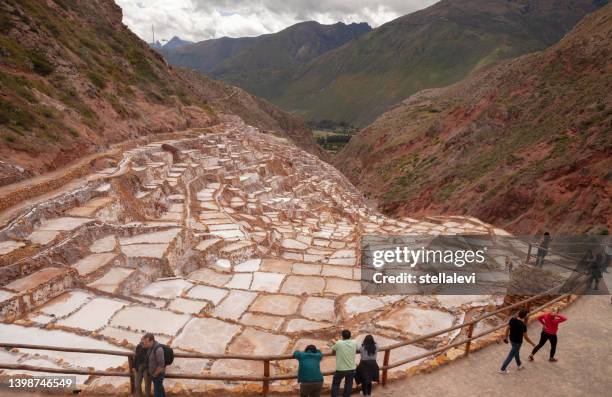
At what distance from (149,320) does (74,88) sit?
17.1 metres

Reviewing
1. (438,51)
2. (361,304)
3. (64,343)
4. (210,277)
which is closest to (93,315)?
(64,343)

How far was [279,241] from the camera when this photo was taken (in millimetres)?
12961

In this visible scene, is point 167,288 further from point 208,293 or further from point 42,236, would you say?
point 42,236

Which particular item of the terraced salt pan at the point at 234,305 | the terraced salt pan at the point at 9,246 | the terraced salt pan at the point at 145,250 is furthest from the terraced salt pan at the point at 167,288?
the terraced salt pan at the point at 9,246

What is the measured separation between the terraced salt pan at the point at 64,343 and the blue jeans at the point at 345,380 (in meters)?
2.89

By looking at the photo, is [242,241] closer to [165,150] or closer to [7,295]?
[7,295]

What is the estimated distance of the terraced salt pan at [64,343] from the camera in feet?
17.4

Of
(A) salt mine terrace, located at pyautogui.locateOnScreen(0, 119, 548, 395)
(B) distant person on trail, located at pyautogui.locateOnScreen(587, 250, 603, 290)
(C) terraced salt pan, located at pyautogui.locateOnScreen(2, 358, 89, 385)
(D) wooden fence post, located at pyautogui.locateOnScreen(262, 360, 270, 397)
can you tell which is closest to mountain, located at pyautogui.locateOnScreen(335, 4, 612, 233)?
(B) distant person on trail, located at pyautogui.locateOnScreen(587, 250, 603, 290)

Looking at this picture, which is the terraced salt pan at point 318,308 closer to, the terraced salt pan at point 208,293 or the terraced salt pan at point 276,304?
the terraced salt pan at point 276,304

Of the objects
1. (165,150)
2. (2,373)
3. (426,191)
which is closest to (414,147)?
(426,191)

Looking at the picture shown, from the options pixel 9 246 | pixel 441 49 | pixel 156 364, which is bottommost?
pixel 156 364

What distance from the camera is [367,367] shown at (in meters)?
5.04

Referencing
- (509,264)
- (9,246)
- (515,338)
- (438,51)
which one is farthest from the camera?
(438,51)

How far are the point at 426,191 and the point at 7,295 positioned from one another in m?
30.5
